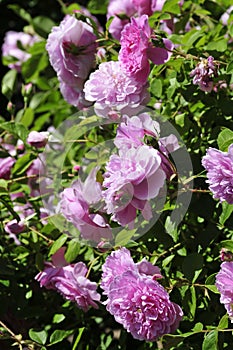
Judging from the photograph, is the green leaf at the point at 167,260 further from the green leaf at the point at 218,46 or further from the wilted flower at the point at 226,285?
the green leaf at the point at 218,46

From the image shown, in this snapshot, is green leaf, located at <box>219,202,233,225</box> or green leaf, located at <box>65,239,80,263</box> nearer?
green leaf, located at <box>219,202,233,225</box>

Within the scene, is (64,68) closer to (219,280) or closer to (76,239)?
(76,239)

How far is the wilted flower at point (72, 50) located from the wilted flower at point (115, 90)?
10 centimetres

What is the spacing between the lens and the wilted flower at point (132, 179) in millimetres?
834

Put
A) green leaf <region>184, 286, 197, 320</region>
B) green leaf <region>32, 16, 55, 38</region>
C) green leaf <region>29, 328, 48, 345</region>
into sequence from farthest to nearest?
green leaf <region>32, 16, 55, 38</region> → green leaf <region>29, 328, 48, 345</region> → green leaf <region>184, 286, 197, 320</region>

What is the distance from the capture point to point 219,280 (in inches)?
33.3

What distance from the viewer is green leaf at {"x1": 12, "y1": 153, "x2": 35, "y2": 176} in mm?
1248

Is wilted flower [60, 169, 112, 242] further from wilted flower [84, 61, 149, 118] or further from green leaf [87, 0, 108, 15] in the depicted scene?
green leaf [87, 0, 108, 15]

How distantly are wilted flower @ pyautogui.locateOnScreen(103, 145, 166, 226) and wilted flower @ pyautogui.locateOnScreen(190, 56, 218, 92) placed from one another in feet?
0.55

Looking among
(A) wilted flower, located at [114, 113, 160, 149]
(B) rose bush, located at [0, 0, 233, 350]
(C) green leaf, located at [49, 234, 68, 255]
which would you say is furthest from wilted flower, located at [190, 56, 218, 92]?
(C) green leaf, located at [49, 234, 68, 255]

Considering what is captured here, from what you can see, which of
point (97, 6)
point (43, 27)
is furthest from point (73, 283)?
point (43, 27)

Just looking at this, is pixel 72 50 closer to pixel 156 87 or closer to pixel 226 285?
pixel 156 87

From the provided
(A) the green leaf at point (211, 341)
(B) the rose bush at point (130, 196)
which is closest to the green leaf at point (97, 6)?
(B) the rose bush at point (130, 196)

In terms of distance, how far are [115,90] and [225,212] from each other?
0.80 ft
